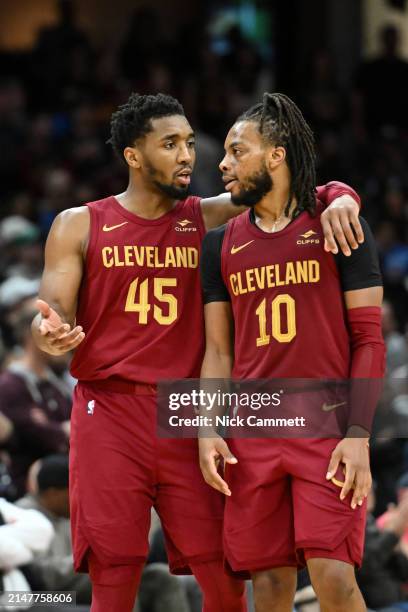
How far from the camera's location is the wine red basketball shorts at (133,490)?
4.88 m

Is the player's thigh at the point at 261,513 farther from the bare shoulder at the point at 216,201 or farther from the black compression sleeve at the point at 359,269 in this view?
the bare shoulder at the point at 216,201

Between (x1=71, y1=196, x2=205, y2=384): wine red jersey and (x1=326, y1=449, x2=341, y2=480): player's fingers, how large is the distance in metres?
0.74

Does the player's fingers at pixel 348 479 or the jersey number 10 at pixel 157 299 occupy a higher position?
the jersey number 10 at pixel 157 299

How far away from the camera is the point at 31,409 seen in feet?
25.6

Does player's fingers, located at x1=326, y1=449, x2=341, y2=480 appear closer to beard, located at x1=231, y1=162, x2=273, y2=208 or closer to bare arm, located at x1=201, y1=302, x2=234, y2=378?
bare arm, located at x1=201, y1=302, x2=234, y2=378

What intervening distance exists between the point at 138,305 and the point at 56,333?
441mm

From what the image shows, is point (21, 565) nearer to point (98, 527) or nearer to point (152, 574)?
point (152, 574)

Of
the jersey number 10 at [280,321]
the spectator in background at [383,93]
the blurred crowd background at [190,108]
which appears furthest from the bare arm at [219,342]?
the spectator in background at [383,93]

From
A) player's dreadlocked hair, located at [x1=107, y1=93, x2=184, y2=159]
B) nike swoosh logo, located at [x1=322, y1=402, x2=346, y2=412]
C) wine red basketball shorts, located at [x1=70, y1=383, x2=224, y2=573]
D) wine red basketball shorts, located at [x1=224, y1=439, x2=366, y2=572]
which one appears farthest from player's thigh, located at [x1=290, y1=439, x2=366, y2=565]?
player's dreadlocked hair, located at [x1=107, y1=93, x2=184, y2=159]

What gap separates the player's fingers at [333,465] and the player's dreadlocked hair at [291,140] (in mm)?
917

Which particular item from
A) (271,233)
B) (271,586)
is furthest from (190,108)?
(271,586)

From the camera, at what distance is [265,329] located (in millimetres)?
4672

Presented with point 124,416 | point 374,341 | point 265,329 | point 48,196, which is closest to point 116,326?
point 124,416

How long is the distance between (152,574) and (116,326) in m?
1.44
